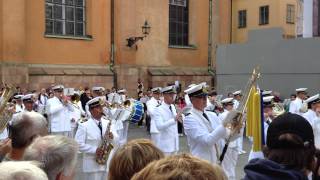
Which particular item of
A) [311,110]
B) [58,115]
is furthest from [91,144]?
[58,115]

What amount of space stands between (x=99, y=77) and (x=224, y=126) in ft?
65.7

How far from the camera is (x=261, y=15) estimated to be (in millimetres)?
37531

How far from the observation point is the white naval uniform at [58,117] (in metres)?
14.4

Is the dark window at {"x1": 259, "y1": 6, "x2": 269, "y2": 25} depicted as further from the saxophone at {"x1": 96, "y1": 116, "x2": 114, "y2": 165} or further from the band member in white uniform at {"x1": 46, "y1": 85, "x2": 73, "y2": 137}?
the saxophone at {"x1": 96, "y1": 116, "x2": 114, "y2": 165}

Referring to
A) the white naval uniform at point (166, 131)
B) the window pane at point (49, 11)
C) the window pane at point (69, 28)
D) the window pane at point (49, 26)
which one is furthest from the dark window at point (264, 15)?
the white naval uniform at point (166, 131)

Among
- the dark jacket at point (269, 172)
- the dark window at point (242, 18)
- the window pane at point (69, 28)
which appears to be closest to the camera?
the dark jacket at point (269, 172)

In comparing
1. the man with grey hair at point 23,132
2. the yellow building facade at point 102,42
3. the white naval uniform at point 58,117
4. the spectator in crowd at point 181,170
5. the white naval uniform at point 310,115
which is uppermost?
the yellow building facade at point 102,42

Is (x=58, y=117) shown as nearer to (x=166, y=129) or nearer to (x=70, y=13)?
(x=166, y=129)

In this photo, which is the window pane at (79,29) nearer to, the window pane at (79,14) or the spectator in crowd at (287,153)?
the window pane at (79,14)

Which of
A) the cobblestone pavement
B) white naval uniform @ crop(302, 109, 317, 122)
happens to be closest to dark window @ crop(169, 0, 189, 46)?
the cobblestone pavement

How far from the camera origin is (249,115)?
641cm

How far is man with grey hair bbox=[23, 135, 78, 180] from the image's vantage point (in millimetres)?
3307

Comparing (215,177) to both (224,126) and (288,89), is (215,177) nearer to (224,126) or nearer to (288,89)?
(224,126)

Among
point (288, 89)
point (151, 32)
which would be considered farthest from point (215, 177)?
point (151, 32)
